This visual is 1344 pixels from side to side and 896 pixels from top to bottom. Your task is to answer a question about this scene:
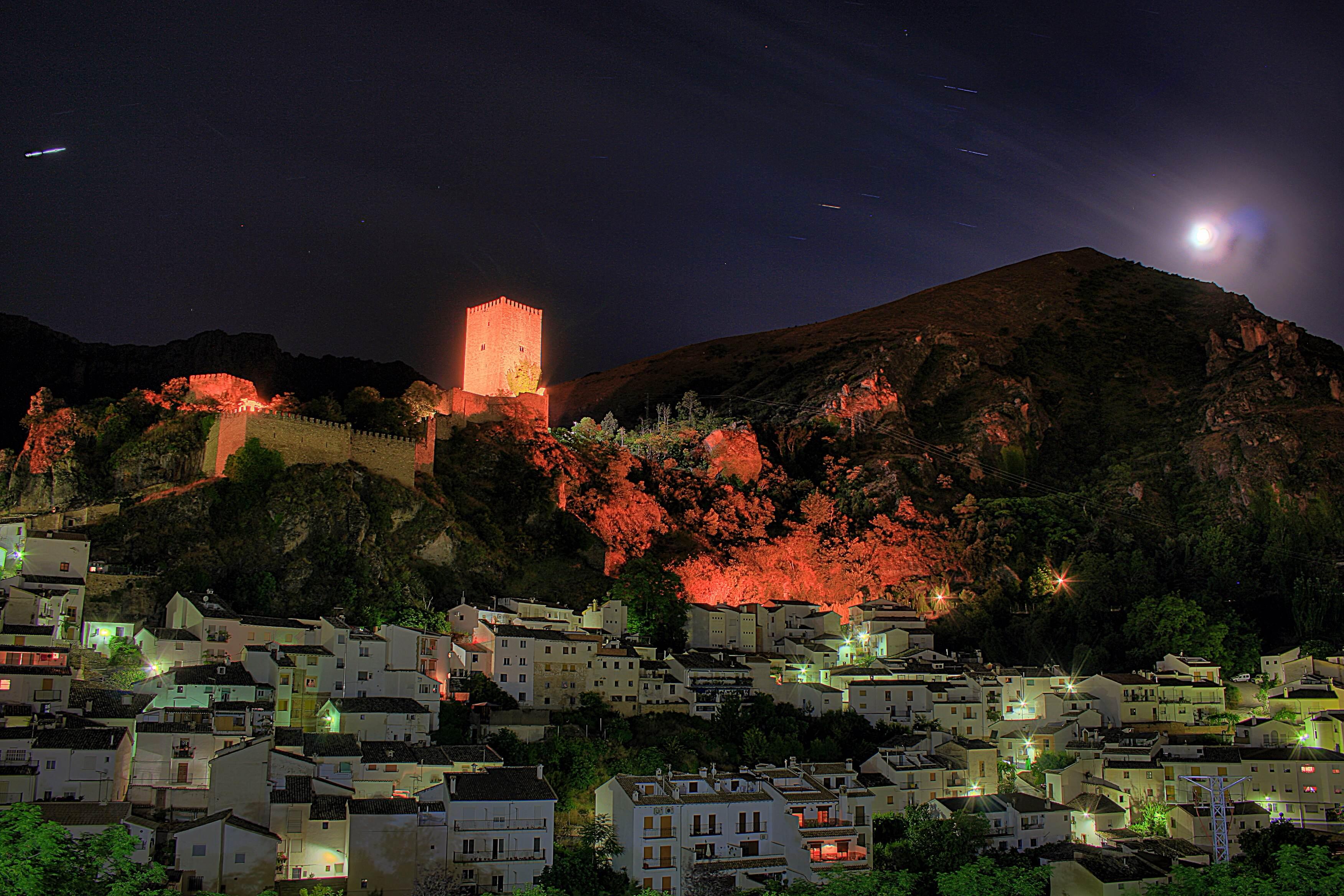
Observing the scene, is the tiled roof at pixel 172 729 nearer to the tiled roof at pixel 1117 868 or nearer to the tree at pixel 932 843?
the tree at pixel 932 843

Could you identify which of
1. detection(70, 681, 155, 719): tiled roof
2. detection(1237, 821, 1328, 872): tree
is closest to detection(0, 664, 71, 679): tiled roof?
detection(70, 681, 155, 719): tiled roof

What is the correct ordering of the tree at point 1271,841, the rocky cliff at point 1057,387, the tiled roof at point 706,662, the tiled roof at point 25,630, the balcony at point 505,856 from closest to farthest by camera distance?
the balcony at point 505,856 → the tiled roof at point 25,630 → the tree at point 1271,841 → the tiled roof at point 706,662 → the rocky cliff at point 1057,387

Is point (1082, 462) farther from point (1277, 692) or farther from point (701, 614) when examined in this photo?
point (701, 614)

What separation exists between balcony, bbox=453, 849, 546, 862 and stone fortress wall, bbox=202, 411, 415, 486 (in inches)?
877

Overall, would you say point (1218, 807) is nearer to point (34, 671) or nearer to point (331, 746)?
point (331, 746)

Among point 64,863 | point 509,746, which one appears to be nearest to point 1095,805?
point 509,746

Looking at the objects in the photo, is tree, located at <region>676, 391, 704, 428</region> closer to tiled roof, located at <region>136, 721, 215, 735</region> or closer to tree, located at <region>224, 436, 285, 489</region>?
tree, located at <region>224, 436, 285, 489</region>

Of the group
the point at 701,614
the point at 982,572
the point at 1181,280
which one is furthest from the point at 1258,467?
the point at 1181,280

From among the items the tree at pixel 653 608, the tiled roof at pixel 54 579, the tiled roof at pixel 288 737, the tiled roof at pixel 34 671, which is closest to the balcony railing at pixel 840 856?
the tiled roof at pixel 288 737

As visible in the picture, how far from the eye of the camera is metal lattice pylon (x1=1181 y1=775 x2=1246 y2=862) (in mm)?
31844

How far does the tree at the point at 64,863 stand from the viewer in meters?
19.8

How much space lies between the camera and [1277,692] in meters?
47.8

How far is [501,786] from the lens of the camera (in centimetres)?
2805

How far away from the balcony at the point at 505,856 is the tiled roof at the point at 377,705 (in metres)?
6.32
